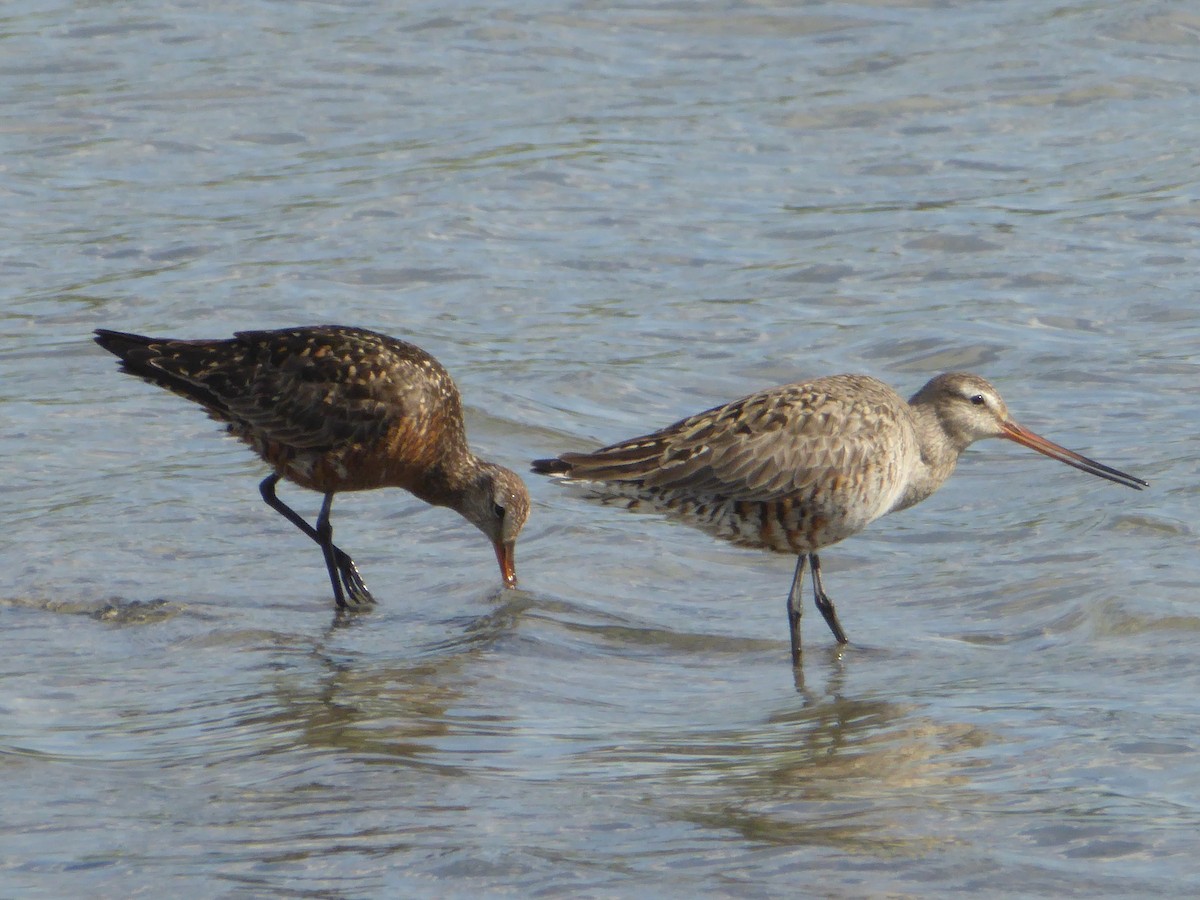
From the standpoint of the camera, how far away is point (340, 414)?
301 inches

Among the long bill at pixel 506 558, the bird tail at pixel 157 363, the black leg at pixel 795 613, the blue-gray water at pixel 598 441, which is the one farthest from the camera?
the bird tail at pixel 157 363

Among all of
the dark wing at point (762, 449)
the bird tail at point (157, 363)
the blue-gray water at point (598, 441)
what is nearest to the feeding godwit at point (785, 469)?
the dark wing at point (762, 449)

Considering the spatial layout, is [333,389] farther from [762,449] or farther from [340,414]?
[762,449]

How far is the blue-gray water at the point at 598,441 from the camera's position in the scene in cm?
509

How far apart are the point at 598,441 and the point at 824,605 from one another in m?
2.31

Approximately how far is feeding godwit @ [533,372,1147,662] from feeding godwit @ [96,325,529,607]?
0.89 m

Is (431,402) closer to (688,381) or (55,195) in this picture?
(688,381)

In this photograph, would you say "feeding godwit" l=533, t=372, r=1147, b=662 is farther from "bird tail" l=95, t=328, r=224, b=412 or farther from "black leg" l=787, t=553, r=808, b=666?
"bird tail" l=95, t=328, r=224, b=412

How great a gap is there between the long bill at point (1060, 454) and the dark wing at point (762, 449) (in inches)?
25.5

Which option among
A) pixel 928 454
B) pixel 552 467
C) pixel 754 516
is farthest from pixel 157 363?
pixel 928 454

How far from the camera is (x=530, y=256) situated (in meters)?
11.5

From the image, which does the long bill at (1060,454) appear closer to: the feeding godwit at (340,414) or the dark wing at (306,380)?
the feeding godwit at (340,414)

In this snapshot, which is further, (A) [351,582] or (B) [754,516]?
(A) [351,582]

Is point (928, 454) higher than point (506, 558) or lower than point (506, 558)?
higher
